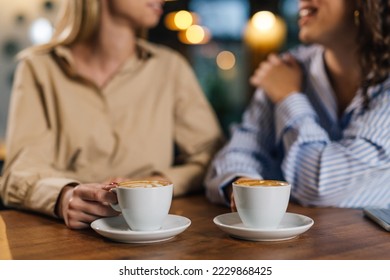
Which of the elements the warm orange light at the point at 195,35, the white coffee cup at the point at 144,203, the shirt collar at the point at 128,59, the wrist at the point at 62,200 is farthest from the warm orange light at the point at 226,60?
the white coffee cup at the point at 144,203

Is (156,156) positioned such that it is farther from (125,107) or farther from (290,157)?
(290,157)

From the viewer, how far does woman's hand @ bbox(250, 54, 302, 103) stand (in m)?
1.56

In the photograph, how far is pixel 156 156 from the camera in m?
1.72

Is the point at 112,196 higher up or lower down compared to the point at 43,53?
lower down

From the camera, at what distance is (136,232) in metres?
0.92

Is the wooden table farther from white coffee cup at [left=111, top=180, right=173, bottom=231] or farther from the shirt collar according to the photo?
the shirt collar

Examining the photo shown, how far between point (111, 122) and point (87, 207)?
0.64 metres

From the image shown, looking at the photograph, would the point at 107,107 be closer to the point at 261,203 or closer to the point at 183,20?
the point at 261,203

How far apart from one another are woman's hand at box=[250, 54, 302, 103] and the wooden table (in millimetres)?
499

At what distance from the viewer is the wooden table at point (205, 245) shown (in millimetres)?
878

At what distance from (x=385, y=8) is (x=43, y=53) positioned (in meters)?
1.01

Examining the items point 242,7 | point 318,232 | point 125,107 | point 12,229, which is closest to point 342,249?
point 318,232

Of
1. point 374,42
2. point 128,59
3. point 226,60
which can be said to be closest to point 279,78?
point 374,42

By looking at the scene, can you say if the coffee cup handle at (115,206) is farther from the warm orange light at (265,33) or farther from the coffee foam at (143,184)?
the warm orange light at (265,33)
